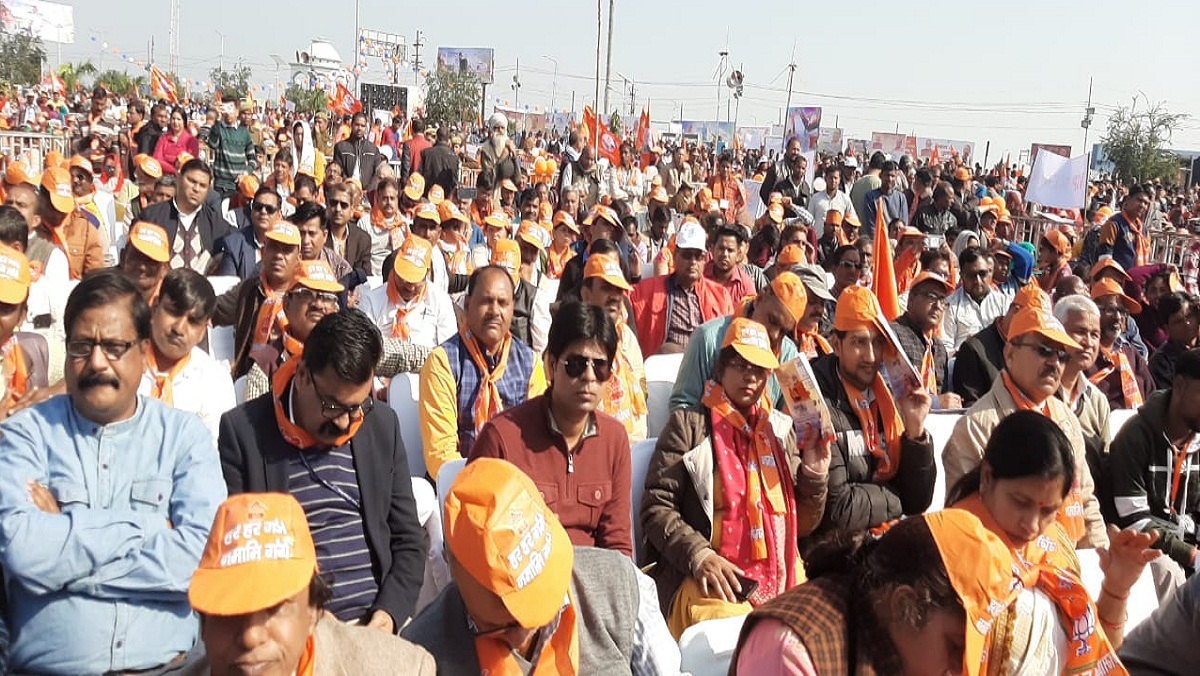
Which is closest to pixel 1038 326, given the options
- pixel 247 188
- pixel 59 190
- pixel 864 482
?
pixel 864 482

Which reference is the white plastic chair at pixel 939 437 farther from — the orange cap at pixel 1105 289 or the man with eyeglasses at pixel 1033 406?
the orange cap at pixel 1105 289

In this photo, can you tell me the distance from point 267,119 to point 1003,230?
20.5 meters

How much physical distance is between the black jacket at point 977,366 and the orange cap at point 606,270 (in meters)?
1.96

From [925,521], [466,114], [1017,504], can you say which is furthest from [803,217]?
[466,114]

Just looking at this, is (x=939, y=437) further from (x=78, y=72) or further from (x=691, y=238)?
(x=78, y=72)

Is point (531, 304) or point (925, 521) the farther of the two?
point (531, 304)

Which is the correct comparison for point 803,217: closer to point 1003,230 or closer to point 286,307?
point 1003,230

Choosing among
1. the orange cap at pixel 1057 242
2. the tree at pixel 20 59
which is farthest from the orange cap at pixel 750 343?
the tree at pixel 20 59

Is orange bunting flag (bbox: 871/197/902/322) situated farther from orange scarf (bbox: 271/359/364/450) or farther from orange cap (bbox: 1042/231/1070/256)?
orange scarf (bbox: 271/359/364/450)

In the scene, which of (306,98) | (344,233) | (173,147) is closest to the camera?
(344,233)

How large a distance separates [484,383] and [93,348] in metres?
1.96

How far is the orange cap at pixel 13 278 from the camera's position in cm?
320

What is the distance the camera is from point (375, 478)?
3.12 metres

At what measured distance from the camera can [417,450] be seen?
15.0 ft
